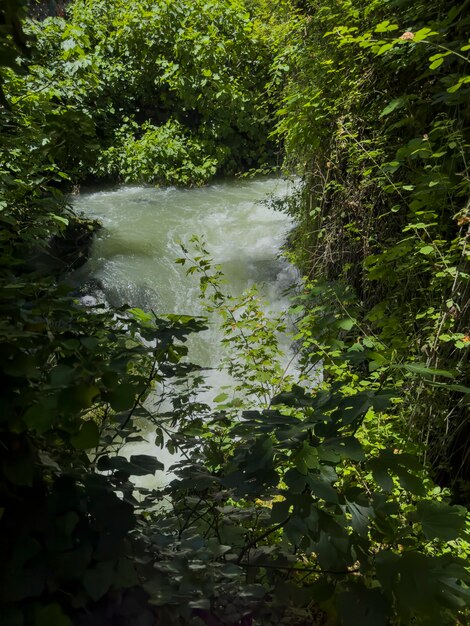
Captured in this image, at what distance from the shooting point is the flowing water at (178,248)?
5.01 m

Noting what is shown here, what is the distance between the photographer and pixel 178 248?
5941mm

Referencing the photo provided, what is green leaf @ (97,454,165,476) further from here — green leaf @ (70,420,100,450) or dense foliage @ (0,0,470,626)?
green leaf @ (70,420,100,450)

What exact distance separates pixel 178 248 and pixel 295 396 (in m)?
4.99

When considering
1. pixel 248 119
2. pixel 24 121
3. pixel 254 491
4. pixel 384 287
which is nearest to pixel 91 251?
pixel 24 121

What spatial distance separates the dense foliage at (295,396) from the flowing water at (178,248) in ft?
2.19

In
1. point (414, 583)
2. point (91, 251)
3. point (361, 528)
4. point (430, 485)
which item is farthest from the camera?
point (91, 251)

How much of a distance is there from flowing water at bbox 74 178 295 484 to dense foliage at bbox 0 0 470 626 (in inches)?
26.3

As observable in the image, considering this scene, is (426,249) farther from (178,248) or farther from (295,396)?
A: (178,248)

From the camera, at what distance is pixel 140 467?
3.24 ft

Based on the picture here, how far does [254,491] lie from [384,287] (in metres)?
2.04

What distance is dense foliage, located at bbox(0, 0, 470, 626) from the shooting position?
77 centimetres

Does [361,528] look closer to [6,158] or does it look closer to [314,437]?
[314,437]

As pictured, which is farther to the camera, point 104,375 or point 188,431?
point 188,431

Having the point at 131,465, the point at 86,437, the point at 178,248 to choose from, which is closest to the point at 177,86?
the point at 178,248
